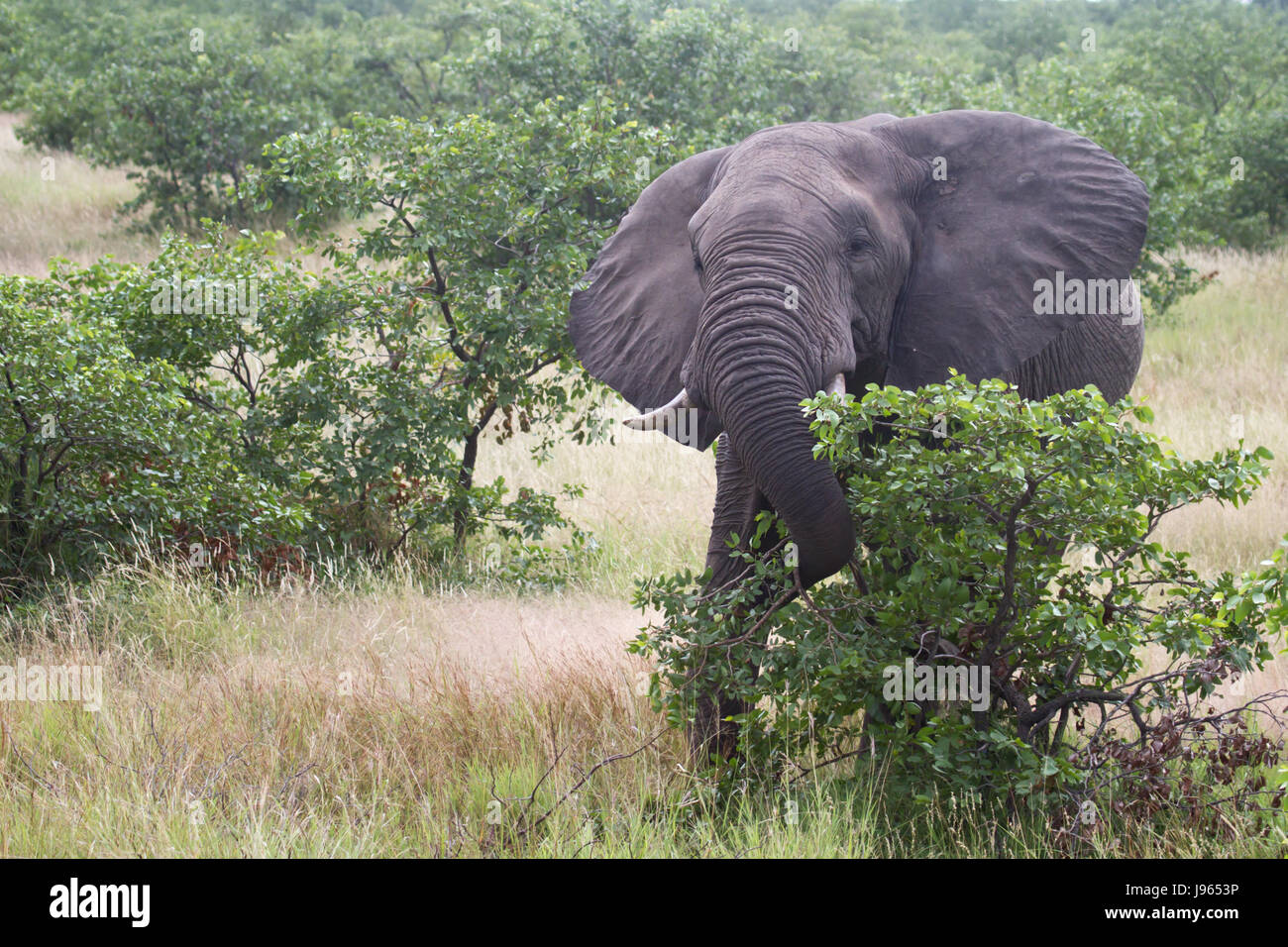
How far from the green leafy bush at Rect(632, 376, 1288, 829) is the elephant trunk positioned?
0.36 ft

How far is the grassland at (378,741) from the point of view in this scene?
4.19 meters

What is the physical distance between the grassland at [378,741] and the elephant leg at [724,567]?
0.59ft

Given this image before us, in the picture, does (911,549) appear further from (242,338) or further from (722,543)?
(242,338)

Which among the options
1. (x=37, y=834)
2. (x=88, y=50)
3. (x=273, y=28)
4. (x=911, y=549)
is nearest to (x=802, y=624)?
(x=911, y=549)

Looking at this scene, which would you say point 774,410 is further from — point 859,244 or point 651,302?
point 651,302

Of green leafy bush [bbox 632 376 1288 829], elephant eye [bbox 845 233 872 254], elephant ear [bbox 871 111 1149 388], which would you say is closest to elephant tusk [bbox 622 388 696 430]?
green leafy bush [bbox 632 376 1288 829]

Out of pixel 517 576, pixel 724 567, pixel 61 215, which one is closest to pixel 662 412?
pixel 724 567

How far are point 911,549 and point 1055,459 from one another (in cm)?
78

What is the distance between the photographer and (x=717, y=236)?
4145 millimetres

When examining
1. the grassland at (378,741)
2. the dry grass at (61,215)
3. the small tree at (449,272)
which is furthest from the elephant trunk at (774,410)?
the dry grass at (61,215)

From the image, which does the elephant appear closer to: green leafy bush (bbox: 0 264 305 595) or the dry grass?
green leafy bush (bbox: 0 264 305 595)

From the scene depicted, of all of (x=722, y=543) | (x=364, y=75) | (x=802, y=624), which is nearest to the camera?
(x=802, y=624)

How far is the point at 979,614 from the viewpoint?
4.23 meters

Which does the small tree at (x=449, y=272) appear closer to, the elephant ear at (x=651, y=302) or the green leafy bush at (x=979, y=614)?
the elephant ear at (x=651, y=302)
